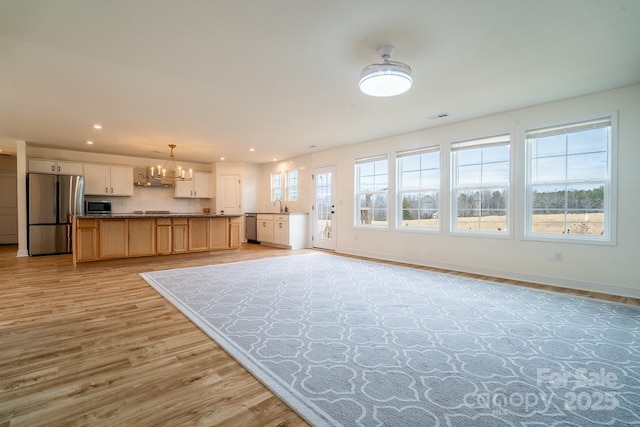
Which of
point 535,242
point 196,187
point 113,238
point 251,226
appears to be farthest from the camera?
point 251,226

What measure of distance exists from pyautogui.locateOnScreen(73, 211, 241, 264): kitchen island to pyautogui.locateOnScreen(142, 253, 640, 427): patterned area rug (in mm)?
2078

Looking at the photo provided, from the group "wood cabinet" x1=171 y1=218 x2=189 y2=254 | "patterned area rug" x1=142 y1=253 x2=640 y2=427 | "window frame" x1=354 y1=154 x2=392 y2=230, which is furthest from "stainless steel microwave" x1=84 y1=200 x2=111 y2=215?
"window frame" x1=354 y1=154 x2=392 y2=230

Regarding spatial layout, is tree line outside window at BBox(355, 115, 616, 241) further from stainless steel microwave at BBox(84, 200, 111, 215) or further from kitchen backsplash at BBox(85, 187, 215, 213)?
stainless steel microwave at BBox(84, 200, 111, 215)

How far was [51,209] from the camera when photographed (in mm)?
6570

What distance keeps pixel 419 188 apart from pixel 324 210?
2685mm

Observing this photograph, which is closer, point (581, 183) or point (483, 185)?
point (581, 183)

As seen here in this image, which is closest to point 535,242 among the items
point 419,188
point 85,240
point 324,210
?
point 419,188

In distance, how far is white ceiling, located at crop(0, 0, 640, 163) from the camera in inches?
85.9

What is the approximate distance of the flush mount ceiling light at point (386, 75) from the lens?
2.75 meters

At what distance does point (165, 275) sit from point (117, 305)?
4.57 feet

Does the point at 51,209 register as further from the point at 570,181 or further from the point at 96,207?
the point at 570,181

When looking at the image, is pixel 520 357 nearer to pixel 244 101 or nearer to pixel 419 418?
pixel 419 418

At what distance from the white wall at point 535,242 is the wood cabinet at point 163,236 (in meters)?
4.06

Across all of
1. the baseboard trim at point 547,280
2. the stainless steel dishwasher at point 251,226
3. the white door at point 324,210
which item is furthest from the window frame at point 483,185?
the stainless steel dishwasher at point 251,226
